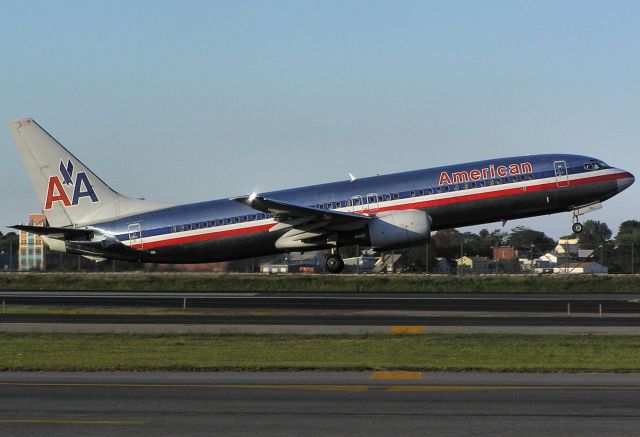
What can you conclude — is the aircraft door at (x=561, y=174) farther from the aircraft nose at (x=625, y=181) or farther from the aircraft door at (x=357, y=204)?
the aircraft door at (x=357, y=204)

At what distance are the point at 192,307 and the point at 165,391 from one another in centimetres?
2304

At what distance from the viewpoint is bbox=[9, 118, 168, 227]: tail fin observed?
51875mm

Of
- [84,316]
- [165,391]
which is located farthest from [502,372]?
[84,316]

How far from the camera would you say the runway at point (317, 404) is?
43.7 ft

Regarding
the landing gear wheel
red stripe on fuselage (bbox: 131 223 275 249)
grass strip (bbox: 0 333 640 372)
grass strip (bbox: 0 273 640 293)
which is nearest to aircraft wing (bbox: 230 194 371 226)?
red stripe on fuselage (bbox: 131 223 275 249)

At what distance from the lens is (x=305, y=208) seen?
47031 mm

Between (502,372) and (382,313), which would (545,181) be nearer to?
(382,313)

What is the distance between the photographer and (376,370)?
2091cm

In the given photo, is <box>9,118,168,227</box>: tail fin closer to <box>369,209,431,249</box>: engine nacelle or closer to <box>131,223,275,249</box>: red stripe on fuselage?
<box>131,223,275,249</box>: red stripe on fuselage

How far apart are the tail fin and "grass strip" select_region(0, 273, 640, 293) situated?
486 centimetres

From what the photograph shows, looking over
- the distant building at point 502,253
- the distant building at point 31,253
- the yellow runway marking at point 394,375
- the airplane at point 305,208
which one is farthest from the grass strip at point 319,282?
the distant building at point 502,253

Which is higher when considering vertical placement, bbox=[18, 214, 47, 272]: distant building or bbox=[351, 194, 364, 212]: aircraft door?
bbox=[351, 194, 364, 212]: aircraft door

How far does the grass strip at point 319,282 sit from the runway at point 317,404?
32962 millimetres

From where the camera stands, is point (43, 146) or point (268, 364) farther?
point (43, 146)
